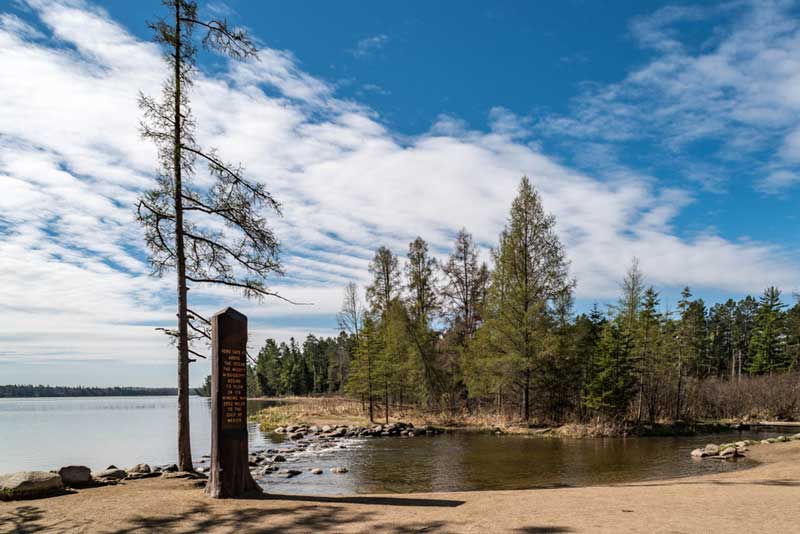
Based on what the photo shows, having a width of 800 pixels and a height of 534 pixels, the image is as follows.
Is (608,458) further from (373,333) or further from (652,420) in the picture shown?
(373,333)

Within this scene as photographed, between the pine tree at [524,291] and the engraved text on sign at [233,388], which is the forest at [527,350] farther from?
the engraved text on sign at [233,388]

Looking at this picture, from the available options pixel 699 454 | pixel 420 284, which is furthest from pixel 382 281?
pixel 699 454

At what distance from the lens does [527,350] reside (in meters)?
33.6

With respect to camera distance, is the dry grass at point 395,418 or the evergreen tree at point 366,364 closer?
the dry grass at point 395,418

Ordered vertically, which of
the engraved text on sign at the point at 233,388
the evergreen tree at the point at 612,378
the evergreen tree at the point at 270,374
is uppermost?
the engraved text on sign at the point at 233,388

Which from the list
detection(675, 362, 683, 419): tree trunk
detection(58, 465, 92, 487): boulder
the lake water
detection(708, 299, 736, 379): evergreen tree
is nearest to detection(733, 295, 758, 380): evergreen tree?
detection(708, 299, 736, 379): evergreen tree

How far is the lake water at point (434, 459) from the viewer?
1575 centimetres

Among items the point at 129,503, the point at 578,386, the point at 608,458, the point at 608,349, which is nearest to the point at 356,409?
the point at 578,386

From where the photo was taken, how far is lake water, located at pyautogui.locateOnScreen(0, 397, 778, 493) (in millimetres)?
15750

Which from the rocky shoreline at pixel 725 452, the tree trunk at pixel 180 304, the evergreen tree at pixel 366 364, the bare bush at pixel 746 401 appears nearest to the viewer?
the tree trunk at pixel 180 304

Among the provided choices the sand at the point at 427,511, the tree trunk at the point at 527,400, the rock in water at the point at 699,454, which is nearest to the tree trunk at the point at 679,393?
the tree trunk at the point at 527,400

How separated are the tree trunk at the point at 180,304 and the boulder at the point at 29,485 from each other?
3350 mm

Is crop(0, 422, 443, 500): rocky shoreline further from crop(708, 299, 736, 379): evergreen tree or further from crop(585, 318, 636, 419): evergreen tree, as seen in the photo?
crop(708, 299, 736, 379): evergreen tree

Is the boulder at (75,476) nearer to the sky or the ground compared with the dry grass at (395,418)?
nearer to the sky
